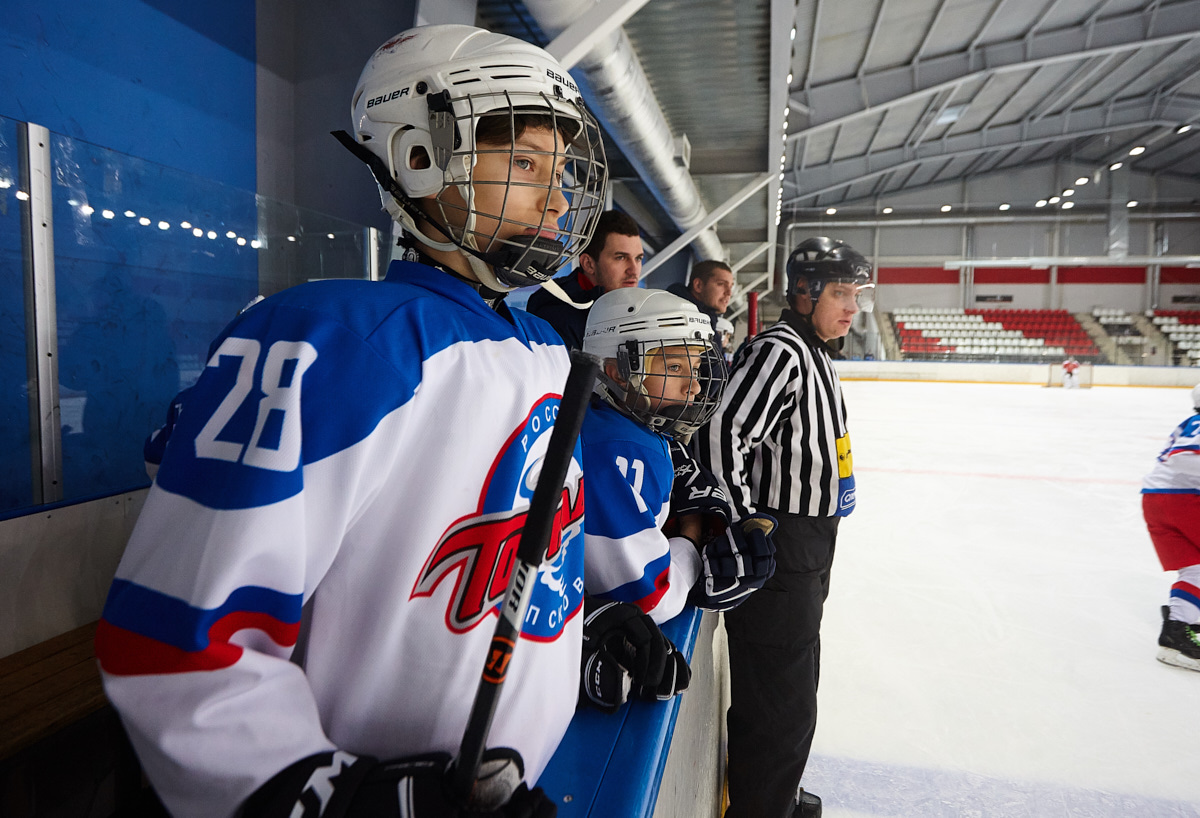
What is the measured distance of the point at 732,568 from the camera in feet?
4.18

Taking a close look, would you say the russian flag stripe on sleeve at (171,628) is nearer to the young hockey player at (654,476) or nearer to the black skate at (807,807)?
the young hockey player at (654,476)

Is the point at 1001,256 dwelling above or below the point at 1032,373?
above

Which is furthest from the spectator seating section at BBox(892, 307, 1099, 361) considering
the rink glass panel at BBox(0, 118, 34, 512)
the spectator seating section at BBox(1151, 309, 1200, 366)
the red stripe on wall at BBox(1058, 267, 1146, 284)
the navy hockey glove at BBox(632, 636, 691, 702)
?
the rink glass panel at BBox(0, 118, 34, 512)

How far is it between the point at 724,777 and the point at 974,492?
4.10 meters

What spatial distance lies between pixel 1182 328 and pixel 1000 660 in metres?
25.4

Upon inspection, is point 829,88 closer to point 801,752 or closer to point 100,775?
point 801,752

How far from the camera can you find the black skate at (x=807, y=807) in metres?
1.83

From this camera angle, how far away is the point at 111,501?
1.60 metres

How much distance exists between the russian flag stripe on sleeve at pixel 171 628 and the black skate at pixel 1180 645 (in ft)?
11.0

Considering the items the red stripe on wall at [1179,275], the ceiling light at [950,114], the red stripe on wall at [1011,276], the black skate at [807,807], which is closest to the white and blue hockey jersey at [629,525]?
the black skate at [807,807]

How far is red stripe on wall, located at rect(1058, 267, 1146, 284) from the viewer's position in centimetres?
2255

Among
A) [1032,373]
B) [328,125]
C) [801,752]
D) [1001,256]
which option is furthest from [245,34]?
[1001,256]

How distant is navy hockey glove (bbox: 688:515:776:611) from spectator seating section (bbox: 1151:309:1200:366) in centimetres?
2502

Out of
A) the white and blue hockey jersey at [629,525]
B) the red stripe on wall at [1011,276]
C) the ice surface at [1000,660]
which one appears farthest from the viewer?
the red stripe on wall at [1011,276]
